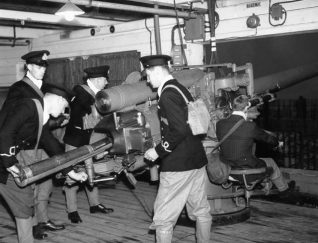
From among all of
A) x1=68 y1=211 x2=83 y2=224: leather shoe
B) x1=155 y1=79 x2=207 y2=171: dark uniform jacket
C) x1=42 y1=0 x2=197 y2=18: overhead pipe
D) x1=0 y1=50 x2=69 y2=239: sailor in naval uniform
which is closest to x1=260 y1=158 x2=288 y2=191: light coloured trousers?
x1=155 y1=79 x2=207 y2=171: dark uniform jacket

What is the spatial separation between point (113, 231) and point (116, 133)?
6.24ft

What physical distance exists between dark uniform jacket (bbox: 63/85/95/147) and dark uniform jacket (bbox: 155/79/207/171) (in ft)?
6.55

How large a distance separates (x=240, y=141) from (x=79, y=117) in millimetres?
2371

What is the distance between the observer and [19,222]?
4922 millimetres

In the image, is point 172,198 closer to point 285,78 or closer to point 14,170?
point 14,170

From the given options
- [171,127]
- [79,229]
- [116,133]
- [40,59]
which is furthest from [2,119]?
[79,229]

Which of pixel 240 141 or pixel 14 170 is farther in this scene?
pixel 240 141

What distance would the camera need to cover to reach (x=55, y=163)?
15.7 feet

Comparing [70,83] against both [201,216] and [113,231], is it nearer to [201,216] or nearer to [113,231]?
[113,231]

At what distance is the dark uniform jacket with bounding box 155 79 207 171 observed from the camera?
463 cm

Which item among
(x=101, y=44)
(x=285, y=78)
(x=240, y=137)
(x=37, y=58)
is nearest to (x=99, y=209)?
(x=240, y=137)

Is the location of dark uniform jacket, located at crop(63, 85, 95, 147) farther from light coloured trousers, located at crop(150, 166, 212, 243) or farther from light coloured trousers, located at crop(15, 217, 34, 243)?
light coloured trousers, located at crop(150, 166, 212, 243)

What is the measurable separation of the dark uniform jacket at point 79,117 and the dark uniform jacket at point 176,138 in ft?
6.55

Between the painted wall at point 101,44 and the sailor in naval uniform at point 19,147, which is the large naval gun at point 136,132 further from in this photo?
the painted wall at point 101,44
